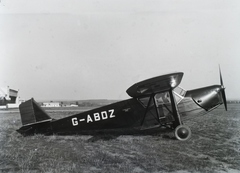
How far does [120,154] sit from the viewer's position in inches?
204

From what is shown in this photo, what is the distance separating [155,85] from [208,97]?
2294 millimetres

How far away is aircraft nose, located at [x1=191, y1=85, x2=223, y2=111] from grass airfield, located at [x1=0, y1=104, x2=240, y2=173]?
3.85ft

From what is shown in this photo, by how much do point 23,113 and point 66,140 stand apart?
1860 mm

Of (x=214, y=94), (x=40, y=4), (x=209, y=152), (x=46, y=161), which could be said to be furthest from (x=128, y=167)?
(x=40, y=4)

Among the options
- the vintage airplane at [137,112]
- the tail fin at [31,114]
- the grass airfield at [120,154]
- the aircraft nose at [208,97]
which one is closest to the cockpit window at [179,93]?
the vintage airplane at [137,112]

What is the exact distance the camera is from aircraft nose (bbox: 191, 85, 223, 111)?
677cm

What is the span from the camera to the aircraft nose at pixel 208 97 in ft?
22.2

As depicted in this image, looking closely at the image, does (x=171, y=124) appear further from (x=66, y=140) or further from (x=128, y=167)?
(x=66, y=140)

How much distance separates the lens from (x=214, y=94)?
6.78 metres

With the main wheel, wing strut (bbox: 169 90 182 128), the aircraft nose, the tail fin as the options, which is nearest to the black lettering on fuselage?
the tail fin

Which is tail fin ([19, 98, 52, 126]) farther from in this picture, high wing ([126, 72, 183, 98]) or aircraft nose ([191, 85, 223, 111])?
aircraft nose ([191, 85, 223, 111])

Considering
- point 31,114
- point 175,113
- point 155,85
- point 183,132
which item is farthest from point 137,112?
point 31,114

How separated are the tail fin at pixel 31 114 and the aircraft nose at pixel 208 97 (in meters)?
5.51

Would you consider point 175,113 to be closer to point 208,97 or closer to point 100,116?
point 208,97
